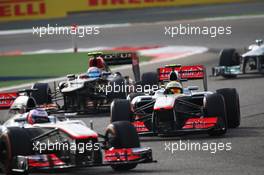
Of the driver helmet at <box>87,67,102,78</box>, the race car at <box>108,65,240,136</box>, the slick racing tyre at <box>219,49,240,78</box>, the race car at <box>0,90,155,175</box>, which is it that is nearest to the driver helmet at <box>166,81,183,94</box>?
the race car at <box>108,65,240,136</box>

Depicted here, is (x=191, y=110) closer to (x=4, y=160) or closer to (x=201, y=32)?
(x=4, y=160)

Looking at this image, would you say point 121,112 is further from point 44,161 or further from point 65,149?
point 44,161

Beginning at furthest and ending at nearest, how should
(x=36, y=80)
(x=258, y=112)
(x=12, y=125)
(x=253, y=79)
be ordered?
(x=36, y=80) < (x=253, y=79) < (x=258, y=112) < (x=12, y=125)

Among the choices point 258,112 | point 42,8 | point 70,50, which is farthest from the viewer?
point 42,8

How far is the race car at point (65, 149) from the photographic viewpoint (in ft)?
49.2

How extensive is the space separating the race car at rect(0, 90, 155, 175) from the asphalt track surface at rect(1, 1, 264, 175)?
0.30 meters

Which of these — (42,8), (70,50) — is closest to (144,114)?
(70,50)

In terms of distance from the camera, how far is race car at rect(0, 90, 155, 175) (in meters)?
15.0

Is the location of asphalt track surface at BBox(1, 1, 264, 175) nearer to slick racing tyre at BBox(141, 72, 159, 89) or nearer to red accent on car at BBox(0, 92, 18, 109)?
slick racing tyre at BBox(141, 72, 159, 89)

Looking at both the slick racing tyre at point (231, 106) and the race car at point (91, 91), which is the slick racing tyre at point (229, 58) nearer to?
the race car at point (91, 91)

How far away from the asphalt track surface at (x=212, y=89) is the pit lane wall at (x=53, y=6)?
196 cm

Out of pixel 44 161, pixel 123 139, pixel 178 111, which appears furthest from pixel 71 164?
pixel 178 111

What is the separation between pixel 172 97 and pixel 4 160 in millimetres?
5104

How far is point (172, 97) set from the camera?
778 inches
